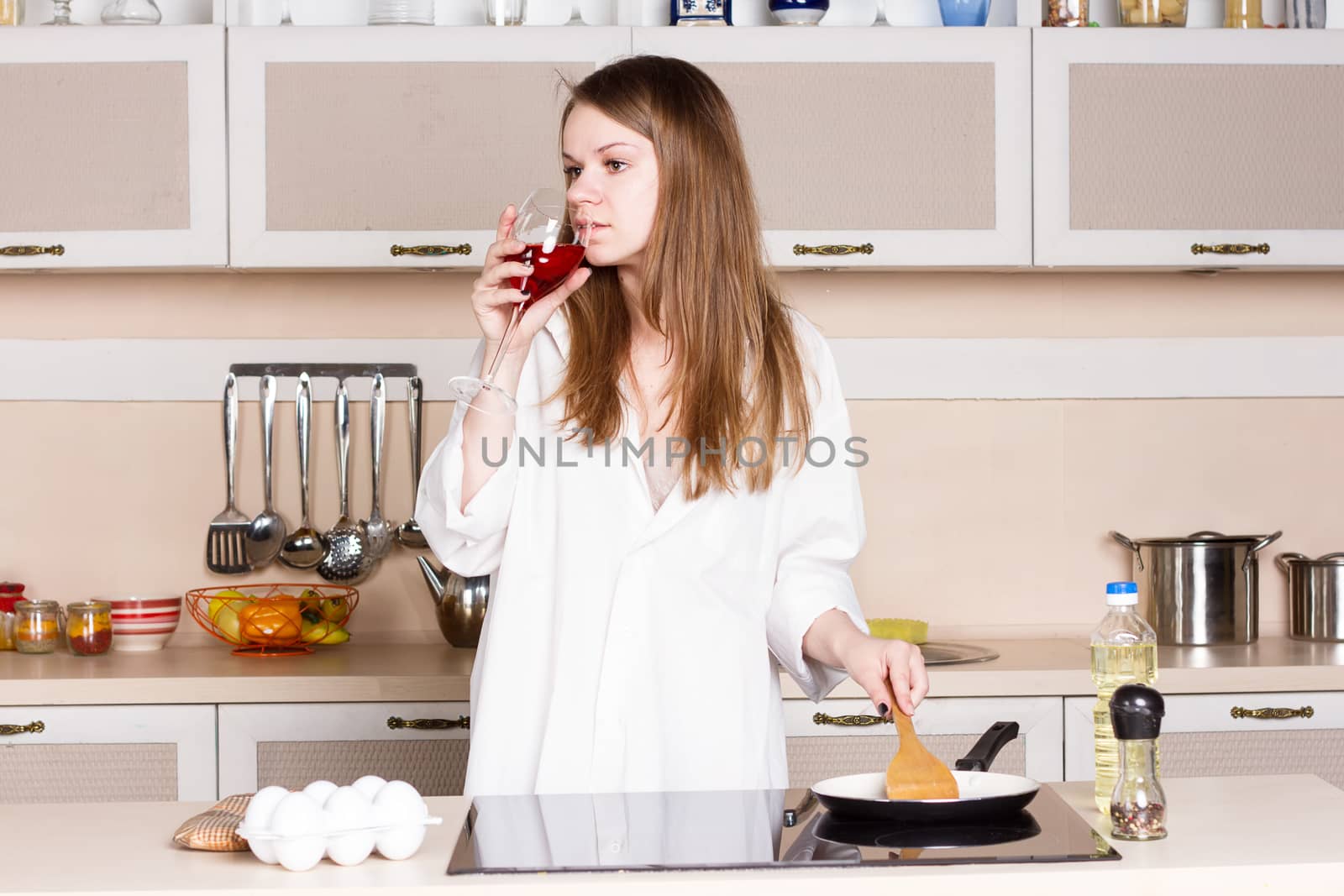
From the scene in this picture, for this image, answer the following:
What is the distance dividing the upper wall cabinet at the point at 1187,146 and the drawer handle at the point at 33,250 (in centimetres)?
173

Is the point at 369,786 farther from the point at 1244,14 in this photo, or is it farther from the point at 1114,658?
the point at 1244,14

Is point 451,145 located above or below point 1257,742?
above

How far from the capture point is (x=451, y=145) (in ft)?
8.22

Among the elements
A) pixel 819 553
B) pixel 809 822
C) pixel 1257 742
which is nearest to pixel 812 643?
pixel 819 553

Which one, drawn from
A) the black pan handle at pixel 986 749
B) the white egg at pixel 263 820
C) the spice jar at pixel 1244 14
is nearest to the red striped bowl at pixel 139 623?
the white egg at pixel 263 820

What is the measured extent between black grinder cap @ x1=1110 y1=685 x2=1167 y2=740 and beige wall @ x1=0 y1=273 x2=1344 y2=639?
174 cm

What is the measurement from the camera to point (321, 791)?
110cm

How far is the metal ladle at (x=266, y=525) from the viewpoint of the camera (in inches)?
110

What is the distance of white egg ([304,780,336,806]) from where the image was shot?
42.9 inches

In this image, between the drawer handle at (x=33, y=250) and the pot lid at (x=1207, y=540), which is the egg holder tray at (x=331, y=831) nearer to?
the drawer handle at (x=33, y=250)

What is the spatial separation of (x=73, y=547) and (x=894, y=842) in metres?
2.19

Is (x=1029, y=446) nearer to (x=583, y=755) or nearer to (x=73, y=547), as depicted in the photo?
(x=583, y=755)

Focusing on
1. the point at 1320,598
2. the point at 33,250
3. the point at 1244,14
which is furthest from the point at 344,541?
the point at 1244,14
